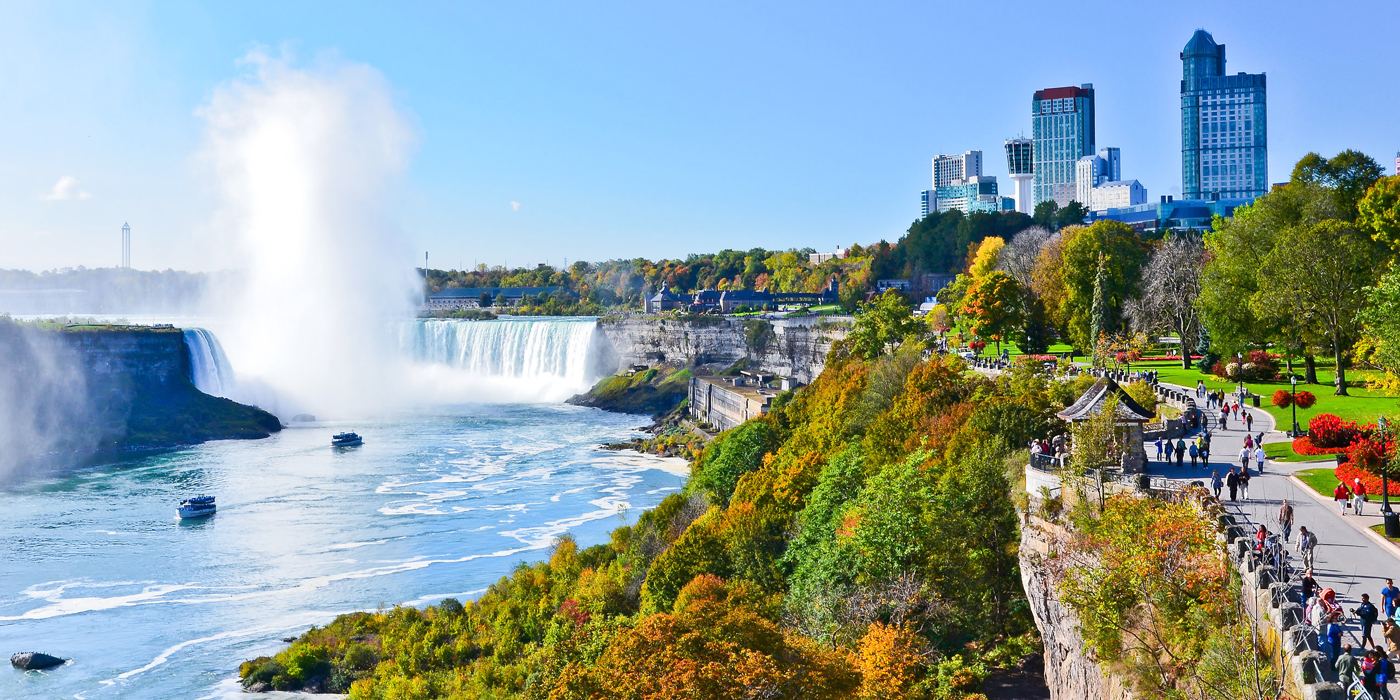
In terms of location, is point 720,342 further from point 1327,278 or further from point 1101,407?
point 1101,407

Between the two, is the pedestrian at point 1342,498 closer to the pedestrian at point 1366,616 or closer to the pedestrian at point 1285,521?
the pedestrian at point 1285,521

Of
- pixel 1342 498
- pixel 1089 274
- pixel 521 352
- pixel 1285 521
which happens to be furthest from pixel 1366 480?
pixel 521 352

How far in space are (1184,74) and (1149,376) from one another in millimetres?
185174

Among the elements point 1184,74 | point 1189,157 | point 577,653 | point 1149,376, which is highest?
point 1184,74

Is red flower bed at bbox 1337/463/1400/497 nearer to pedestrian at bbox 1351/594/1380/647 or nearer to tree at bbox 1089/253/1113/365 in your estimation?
pedestrian at bbox 1351/594/1380/647

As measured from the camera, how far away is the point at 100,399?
6650 centimetres

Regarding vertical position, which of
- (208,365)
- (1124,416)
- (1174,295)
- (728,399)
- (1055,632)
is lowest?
(1055,632)

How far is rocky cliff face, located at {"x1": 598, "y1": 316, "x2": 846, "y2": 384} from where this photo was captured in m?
77.1

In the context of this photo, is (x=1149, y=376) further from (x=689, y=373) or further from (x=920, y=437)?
(x=689, y=373)

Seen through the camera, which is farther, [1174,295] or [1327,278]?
[1174,295]

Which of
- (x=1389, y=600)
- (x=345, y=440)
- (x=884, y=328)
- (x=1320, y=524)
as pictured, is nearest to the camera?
(x=1389, y=600)

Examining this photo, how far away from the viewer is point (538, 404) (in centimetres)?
8394

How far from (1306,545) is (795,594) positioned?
9136 mm

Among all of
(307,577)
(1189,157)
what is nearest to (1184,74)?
(1189,157)
